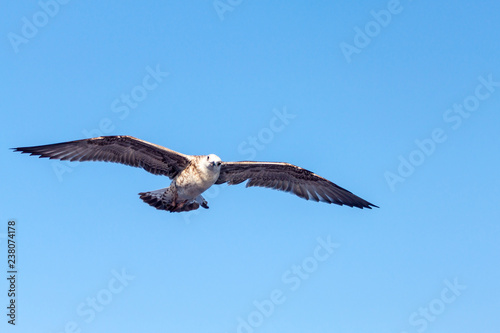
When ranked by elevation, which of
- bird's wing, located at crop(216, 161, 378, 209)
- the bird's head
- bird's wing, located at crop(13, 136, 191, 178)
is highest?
bird's wing, located at crop(13, 136, 191, 178)

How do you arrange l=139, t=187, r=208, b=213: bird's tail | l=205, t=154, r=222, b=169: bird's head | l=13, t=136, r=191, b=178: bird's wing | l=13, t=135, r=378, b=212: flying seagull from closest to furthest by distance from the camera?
l=205, t=154, r=222, b=169: bird's head, l=13, t=135, r=378, b=212: flying seagull, l=13, t=136, r=191, b=178: bird's wing, l=139, t=187, r=208, b=213: bird's tail

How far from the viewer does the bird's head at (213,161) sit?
1736 cm

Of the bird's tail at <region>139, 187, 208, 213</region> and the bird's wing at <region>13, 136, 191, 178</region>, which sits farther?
the bird's tail at <region>139, 187, 208, 213</region>

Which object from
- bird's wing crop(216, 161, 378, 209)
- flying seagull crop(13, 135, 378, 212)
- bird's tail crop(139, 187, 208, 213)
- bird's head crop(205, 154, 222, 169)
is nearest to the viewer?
bird's head crop(205, 154, 222, 169)

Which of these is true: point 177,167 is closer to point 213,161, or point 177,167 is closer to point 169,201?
point 169,201

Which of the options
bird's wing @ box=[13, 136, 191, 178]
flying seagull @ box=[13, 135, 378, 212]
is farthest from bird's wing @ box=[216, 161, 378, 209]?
bird's wing @ box=[13, 136, 191, 178]

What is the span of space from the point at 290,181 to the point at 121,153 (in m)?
5.57

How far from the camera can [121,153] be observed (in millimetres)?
18422

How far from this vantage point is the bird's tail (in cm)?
1861

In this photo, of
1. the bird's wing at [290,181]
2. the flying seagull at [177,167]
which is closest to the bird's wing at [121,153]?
the flying seagull at [177,167]

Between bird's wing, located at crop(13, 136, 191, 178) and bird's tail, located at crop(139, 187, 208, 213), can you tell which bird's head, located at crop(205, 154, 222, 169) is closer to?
bird's wing, located at crop(13, 136, 191, 178)

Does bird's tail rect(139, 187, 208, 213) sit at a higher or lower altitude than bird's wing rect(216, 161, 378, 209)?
higher

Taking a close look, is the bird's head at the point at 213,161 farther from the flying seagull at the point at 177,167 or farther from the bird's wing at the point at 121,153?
the bird's wing at the point at 121,153

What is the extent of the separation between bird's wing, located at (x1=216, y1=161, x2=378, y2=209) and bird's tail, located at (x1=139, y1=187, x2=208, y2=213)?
984 millimetres
